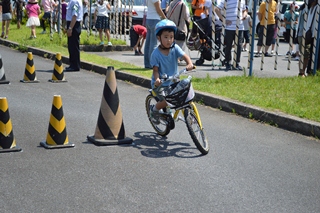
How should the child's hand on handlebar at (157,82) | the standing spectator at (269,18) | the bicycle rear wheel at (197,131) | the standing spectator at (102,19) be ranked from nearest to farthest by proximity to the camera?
the bicycle rear wheel at (197,131) → the child's hand on handlebar at (157,82) → the standing spectator at (269,18) → the standing spectator at (102,19)

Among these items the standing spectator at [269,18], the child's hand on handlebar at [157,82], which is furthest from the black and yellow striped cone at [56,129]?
the standing spectator at [269,18]

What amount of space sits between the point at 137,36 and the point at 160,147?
39.2ft

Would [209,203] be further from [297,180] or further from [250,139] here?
[250,139]

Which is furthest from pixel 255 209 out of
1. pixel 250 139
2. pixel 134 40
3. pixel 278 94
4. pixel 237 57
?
pixel 134 40

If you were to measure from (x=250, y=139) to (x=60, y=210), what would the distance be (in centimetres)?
353

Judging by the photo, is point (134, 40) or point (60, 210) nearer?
point (60, 210)

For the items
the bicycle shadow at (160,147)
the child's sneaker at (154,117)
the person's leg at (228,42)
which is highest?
the person's leg at (228,42)

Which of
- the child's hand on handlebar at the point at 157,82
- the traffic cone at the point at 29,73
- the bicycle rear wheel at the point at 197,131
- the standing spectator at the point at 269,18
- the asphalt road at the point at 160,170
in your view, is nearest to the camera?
the asphalt road at the point at 160,170

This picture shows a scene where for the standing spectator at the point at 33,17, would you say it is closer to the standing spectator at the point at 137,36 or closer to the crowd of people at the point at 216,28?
the crowd of people at the point at 216,28

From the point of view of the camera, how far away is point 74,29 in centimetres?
1443

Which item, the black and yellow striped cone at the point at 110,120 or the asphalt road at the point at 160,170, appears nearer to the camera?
the asphalt road at the point at 160,170

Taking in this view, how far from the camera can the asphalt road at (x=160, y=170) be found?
17.2 feet

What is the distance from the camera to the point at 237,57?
1450cm

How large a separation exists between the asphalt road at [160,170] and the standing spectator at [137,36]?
9.52 meters
